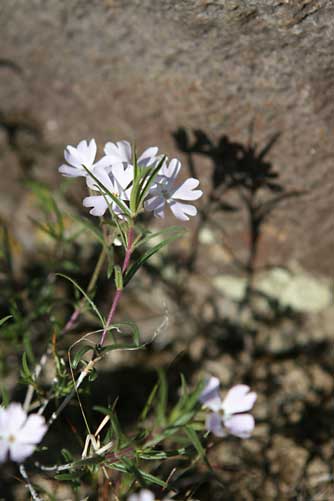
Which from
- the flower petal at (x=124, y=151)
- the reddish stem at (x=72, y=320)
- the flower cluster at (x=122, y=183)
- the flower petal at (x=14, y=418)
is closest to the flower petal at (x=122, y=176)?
the flower cluster at (x=122, y=183)

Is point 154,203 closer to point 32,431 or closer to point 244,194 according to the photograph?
point 32,431

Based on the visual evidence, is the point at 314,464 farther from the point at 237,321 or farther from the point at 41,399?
the point at 41,399

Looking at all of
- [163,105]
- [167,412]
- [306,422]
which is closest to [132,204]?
[163,105]

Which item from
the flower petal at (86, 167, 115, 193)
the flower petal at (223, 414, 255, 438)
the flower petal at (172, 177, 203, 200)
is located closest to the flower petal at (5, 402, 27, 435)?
the flower petal at (223, 414, 255, 438)

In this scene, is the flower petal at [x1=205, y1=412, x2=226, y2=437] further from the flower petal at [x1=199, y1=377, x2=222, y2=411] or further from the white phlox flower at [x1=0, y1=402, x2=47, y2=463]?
the white phlox flower at [x1=0, y1=402, x2=47, y2=463]

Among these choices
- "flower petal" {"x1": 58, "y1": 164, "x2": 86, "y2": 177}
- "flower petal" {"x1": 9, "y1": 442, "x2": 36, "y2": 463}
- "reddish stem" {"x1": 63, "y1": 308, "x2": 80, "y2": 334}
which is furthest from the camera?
→ "reddish stem" {"x1": 63, "y1": 308, "x2": 80, "y2": 334}

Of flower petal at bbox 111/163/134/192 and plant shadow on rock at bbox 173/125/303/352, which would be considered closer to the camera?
flower petal at bbox 111/163/134/192
